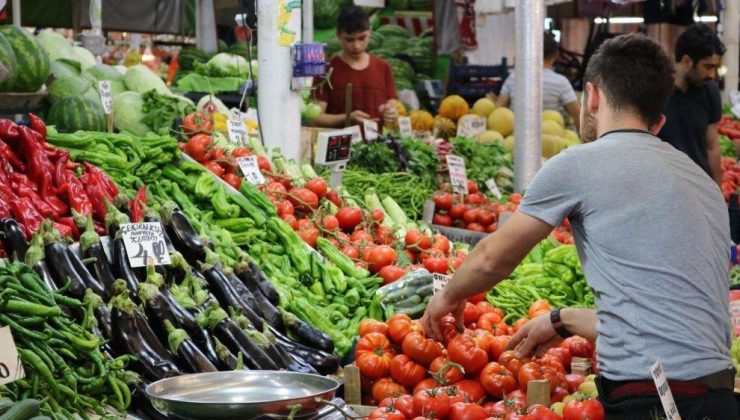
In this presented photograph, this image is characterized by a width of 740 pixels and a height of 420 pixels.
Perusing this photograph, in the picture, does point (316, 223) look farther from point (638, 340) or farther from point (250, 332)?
point (638, 340)

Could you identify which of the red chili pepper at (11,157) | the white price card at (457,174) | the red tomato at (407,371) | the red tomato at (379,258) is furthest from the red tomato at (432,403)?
the white price card at (457,174)

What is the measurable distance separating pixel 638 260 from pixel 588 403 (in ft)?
2.17

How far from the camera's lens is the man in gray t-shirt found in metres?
3.12

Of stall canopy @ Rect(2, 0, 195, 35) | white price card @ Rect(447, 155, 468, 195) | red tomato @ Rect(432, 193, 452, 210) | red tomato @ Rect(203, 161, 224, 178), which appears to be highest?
stall canopy @ Rect(2, 0, 195, 35)

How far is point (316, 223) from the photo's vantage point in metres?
6.16

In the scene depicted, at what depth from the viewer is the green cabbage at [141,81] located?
26.2ft

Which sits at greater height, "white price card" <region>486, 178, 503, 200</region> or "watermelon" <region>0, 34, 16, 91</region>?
"watermelon" <region>0, 34, 16, 91</region>

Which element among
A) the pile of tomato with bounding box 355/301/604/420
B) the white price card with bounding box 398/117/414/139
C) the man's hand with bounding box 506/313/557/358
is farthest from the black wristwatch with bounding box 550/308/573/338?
the white price card with bounding box 398/117/414/139

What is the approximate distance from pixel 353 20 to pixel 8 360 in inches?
248

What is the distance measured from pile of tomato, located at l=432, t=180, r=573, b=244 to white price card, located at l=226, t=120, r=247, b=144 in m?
1.70

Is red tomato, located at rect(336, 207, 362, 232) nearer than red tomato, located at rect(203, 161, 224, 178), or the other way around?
red tomato, located at rect(203, 161, 224, 178)

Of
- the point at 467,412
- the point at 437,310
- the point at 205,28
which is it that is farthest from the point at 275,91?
the point at 205,28

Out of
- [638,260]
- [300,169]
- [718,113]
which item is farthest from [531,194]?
[718,113]

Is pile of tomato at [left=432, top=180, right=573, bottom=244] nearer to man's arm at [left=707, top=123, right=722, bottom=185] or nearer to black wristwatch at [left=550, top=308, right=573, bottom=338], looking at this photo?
man's arm at [left=707, top=123, right=722, bottom=185]
